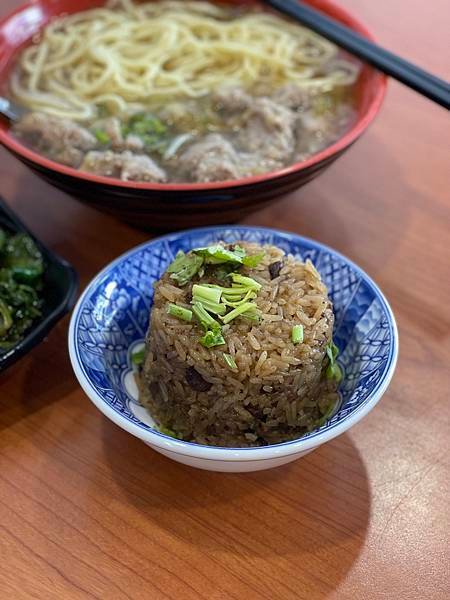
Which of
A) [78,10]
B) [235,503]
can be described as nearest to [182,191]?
[235,503]

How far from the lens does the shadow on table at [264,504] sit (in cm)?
118

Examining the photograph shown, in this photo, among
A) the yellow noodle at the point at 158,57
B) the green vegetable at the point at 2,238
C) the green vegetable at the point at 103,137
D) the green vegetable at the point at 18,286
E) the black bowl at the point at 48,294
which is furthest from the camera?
the yellow noodle at the point at 158,57

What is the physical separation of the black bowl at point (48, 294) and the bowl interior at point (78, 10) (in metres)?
0.19

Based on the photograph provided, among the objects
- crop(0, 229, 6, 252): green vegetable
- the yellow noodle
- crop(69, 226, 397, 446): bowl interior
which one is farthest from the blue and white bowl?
the yellow noodle

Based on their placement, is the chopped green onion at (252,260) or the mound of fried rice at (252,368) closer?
the mound of fried rice at (252,368)

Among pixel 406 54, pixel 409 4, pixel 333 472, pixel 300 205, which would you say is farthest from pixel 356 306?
pixel 409 4

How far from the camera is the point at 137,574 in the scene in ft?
3.76

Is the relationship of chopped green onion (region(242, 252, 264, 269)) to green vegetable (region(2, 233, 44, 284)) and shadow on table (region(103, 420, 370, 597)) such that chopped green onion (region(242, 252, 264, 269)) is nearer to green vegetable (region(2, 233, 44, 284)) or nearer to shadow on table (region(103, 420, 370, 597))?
shadow on table (region(103, 420, 370, 597))

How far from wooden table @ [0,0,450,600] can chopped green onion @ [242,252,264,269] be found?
1.32 ft

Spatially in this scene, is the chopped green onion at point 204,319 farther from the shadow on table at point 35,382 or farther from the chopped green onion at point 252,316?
the shadow on table at point 35,382

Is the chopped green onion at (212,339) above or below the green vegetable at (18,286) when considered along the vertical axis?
above

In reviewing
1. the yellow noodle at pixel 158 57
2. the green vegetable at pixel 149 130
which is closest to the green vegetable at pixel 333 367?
the green vegetable at pixel 149 130

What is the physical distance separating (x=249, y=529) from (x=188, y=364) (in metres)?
0.32

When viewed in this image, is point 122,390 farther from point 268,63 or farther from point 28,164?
point 268,63
